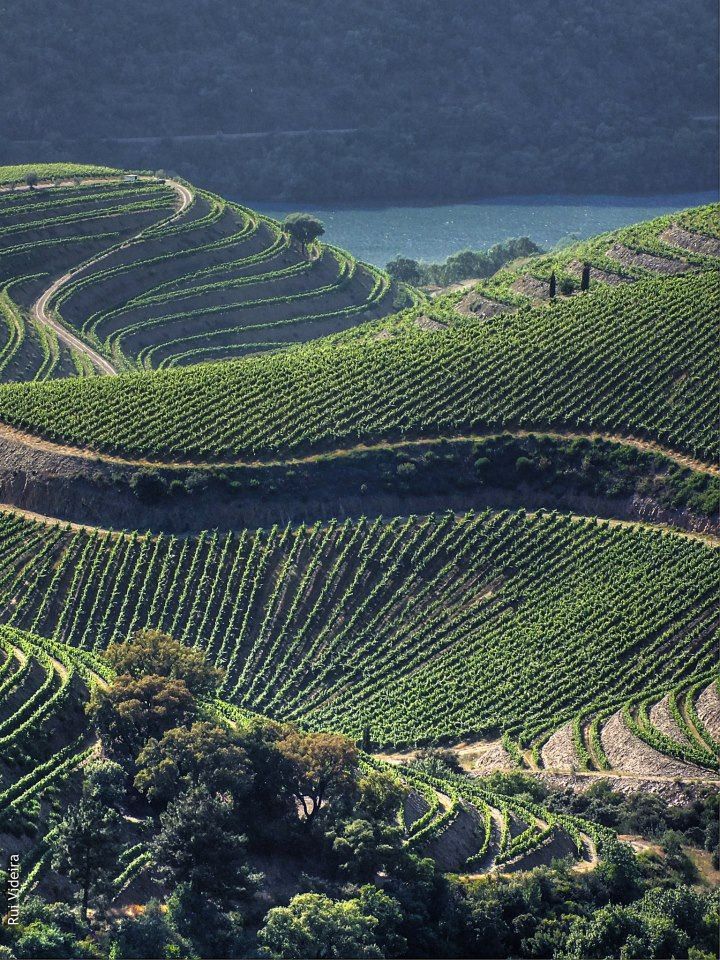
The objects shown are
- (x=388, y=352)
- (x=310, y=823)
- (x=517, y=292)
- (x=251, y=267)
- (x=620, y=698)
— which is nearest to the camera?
(x=310, y=823)

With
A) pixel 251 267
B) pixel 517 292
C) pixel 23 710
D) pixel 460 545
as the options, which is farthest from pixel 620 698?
pixel 251 267

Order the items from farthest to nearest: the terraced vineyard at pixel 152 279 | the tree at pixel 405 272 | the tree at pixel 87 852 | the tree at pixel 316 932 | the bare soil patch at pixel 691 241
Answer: the tree at pixel 405 272, the terraced vineyard at pixel 152 279, the bare soil patch at pixel 691 241, the tree at pixel 87 852, the tree at pixel 316 932

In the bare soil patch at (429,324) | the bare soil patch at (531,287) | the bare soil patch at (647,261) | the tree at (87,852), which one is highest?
the bare soil patch at (647,261)

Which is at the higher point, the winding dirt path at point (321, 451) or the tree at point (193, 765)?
the winding dirt path at point (321, 451)

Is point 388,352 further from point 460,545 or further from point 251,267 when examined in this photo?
point 251,267

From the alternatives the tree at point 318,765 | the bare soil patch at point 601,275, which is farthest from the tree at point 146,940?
the bare soil patch at point 601,275

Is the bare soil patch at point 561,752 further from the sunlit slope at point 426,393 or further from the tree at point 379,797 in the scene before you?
the sunlit slope at point 426,393

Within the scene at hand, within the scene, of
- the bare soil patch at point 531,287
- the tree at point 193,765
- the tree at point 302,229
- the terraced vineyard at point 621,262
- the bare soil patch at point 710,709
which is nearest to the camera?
the tree at point 193,765

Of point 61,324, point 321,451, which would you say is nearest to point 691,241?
point 321,451
